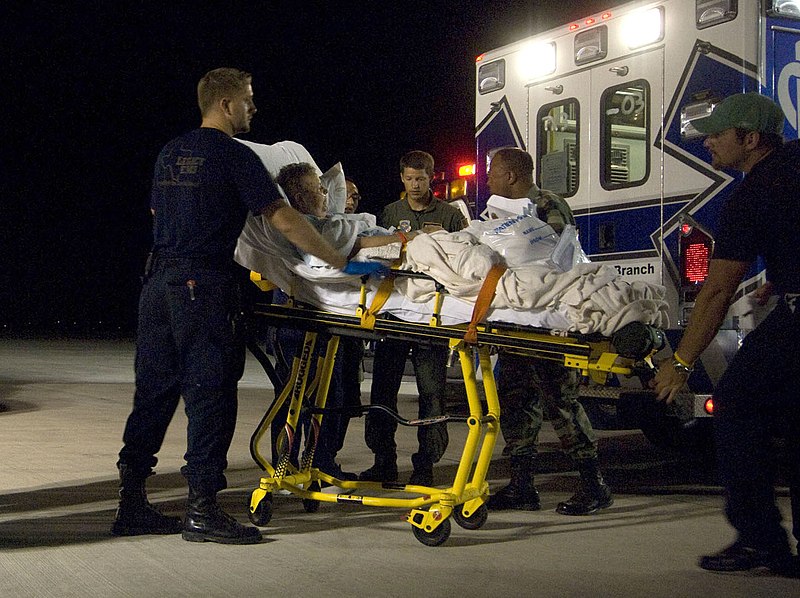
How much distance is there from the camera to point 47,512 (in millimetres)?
5355

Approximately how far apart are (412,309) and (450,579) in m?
1.36

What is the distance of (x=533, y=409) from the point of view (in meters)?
5.72

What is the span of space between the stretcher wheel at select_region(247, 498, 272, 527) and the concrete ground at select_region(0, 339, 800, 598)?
8 cm

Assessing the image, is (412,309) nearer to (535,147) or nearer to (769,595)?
(769,595)

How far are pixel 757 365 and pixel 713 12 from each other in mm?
3135

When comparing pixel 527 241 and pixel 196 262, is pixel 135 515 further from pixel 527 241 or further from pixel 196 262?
pixel 527 241

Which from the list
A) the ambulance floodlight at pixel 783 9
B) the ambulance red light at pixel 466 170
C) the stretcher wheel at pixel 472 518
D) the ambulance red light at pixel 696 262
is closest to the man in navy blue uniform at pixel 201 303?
the stretcher wheel at pixel 472 518

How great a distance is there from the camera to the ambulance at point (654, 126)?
6262 millimetres

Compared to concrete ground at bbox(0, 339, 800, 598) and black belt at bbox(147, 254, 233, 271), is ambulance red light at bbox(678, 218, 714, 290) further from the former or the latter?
black belt at bbox(147, 254, 233, 271)

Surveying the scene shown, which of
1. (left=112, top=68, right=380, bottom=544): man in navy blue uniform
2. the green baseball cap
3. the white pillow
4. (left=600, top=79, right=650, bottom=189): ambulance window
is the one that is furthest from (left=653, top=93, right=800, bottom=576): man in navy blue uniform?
(left=600, top=79, right=650, bottom=189): ambulance window

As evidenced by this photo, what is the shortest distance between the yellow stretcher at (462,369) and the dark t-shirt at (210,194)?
0.48m

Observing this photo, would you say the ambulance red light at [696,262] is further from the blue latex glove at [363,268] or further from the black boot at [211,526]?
the black boot at [211,526]

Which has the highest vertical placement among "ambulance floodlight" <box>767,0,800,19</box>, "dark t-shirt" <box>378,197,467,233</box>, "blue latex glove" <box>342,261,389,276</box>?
"ambulance floodlight" <box>767,0,800,19</box>

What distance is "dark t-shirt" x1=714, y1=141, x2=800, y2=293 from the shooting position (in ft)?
13.3
